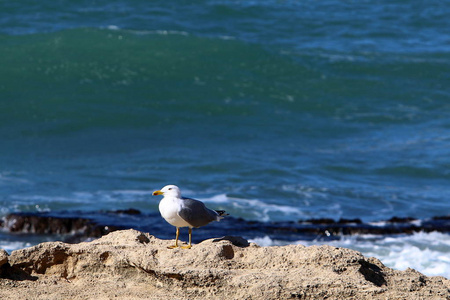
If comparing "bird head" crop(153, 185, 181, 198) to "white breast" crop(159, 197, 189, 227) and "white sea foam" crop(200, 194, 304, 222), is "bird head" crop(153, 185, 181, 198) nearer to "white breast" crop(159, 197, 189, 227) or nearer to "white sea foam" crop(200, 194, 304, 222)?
"white breast" crop(159, 197, 189, 227)

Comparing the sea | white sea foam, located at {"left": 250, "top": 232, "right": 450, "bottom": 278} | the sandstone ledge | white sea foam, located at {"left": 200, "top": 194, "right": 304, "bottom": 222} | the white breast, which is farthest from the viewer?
the sea

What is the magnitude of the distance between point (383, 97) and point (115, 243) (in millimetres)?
14672

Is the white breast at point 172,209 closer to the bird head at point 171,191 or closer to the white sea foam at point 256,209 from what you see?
the bird head at point 171,191

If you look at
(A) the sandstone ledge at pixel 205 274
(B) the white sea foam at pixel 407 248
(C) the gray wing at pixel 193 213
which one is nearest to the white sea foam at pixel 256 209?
(B) the white sea foam at pixel 407 248

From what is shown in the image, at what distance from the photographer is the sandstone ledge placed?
152 inches

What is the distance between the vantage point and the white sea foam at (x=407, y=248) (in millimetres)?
8148

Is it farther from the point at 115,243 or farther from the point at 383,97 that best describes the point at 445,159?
the point at 115,243

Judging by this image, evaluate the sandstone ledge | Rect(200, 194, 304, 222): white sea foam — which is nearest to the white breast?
the sandstone ledge

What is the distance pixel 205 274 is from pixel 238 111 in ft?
43.6

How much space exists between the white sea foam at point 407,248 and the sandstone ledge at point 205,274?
4.01 metres

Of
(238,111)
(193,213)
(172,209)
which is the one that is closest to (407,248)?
(193,213)

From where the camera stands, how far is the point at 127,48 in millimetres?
20297

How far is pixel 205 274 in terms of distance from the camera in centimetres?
398

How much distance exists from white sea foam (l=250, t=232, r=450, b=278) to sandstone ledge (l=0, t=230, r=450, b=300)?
401cm
